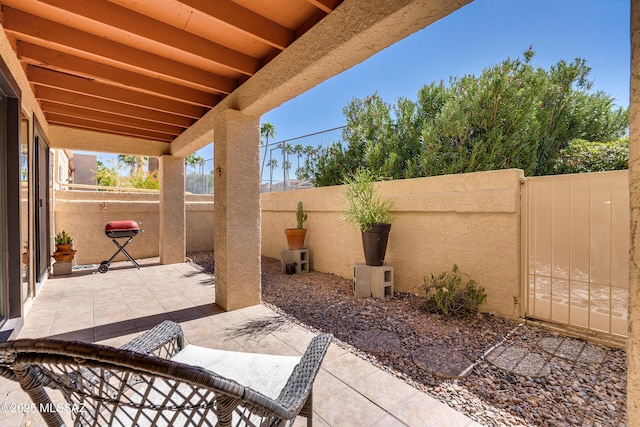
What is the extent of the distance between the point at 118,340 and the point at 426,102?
8275 millimetres

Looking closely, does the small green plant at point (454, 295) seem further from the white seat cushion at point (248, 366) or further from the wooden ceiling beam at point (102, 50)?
A: the wooden ceiling beam at point (102, 50)

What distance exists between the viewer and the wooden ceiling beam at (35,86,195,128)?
416 centimetres

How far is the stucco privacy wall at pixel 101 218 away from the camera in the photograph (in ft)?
22.3

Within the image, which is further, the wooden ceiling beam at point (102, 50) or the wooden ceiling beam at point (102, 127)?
the wooden ceiling beam at point (102, 127)

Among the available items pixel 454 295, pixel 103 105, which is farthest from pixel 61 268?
pixel 454 295

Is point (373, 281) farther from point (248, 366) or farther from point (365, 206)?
point (248, 366)

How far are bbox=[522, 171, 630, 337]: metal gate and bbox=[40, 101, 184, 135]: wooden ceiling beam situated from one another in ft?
19.0

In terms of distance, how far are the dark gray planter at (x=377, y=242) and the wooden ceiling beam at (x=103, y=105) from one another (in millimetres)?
3631

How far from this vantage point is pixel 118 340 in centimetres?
300

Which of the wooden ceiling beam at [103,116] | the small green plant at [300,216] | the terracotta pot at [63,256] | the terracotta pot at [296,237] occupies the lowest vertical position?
the terracotta pot at [63,256]

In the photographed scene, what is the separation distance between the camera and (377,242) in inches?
173

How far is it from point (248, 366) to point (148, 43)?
10.3 feet

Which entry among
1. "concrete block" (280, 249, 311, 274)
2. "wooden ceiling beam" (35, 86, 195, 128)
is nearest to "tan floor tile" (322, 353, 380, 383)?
"concrete block" (280, 249, 311, 274)

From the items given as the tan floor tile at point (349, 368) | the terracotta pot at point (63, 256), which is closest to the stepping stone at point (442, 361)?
the tan floor tile at point (349, 368)
